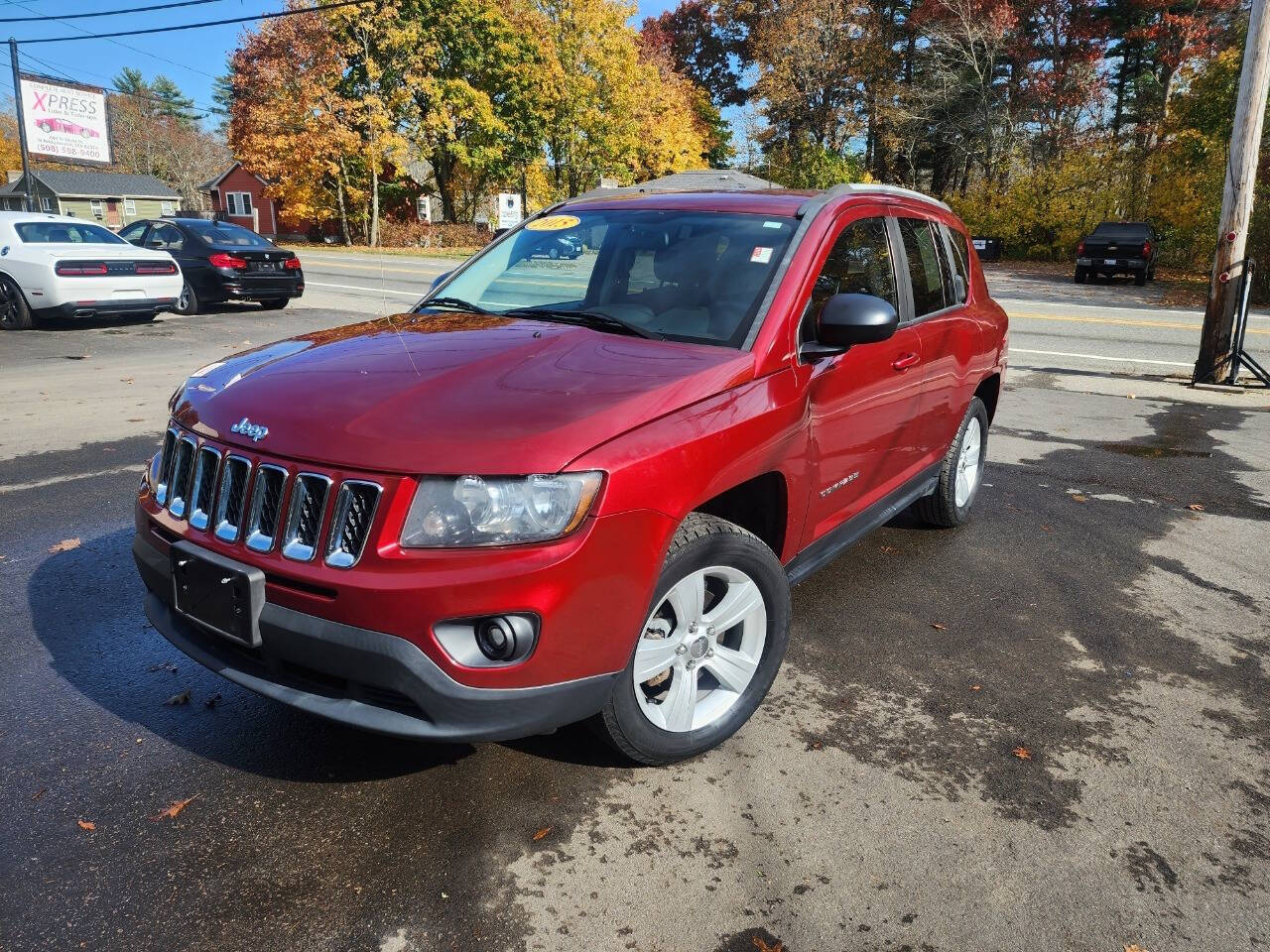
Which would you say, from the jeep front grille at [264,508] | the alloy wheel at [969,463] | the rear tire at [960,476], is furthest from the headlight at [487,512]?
the alloy wheel at [969,463]

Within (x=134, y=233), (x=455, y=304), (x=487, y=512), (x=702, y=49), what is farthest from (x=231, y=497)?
(x=702, y=49)

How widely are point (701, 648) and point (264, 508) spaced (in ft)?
4.62

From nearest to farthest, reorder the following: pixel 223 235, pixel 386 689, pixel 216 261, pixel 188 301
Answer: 1. pixel 386 689
2. pixel 216 261
3. pixel 188 301
4. pixel 223 235

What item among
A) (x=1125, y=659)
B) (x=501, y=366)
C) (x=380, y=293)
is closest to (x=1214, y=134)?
(x=380, y=293)

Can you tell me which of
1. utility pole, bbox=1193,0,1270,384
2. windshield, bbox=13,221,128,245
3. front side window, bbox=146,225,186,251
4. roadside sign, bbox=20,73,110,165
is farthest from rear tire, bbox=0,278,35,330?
roadside sign, bbox=20,73,110,165

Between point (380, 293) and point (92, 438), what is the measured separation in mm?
13227

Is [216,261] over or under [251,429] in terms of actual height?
over

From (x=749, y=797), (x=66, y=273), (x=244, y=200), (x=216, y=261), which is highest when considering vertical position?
(x=244, y=200)

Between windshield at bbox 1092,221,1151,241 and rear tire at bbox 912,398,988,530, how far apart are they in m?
23.3

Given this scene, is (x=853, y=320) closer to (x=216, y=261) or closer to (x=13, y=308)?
(x=13, y=308)

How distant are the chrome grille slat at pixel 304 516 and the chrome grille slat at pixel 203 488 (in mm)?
375

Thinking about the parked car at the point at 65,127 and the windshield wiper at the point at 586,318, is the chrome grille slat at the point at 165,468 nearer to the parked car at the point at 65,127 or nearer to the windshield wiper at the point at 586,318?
the windshield wiper at the point at 586,318

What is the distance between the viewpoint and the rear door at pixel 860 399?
3.47 meters

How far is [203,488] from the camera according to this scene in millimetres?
2773
